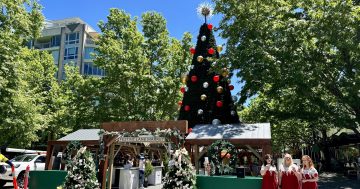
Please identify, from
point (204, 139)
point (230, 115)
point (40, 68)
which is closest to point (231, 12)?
point (230, 115)

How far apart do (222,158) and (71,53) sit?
51.8 m

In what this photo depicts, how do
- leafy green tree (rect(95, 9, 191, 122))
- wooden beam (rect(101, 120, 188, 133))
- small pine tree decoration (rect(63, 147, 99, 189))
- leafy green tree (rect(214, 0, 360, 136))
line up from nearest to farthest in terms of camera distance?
small pine tree decoration (rect(63, 147, 99, 189))
wooden beam (rect(101, 120, 188, 133))
leafy green tree (rect(214, 0, 360, 136))
leafy green tree (rect(95, 9, 191, 122))

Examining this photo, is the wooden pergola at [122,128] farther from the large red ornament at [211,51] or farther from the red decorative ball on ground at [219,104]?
the large red ornament at [211,51]

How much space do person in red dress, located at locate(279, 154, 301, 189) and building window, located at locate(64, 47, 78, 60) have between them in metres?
54.3

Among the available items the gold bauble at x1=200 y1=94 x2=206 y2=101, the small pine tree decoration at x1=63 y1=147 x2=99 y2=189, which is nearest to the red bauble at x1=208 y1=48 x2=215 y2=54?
the gold bauble at x1=200 y1=94 x2=206 y2=101

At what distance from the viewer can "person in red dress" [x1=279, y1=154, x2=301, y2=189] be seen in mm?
8406

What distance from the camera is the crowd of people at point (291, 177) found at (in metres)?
8.43

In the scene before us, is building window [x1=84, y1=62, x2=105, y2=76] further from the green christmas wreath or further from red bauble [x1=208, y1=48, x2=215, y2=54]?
the green christmas wreath

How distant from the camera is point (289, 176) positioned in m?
8.48

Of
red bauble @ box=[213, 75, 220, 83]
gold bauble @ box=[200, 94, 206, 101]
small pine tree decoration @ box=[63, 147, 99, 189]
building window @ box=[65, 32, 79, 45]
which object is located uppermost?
building window @ box=[65, 32, 79, 45]

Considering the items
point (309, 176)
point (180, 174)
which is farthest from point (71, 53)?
point (309, 176)

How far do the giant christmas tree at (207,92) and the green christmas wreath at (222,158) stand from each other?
7.07m

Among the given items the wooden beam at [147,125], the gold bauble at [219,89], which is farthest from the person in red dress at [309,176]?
the gold bauble at [219,89]

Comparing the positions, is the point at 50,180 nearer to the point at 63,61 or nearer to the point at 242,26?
the point at 242,26
